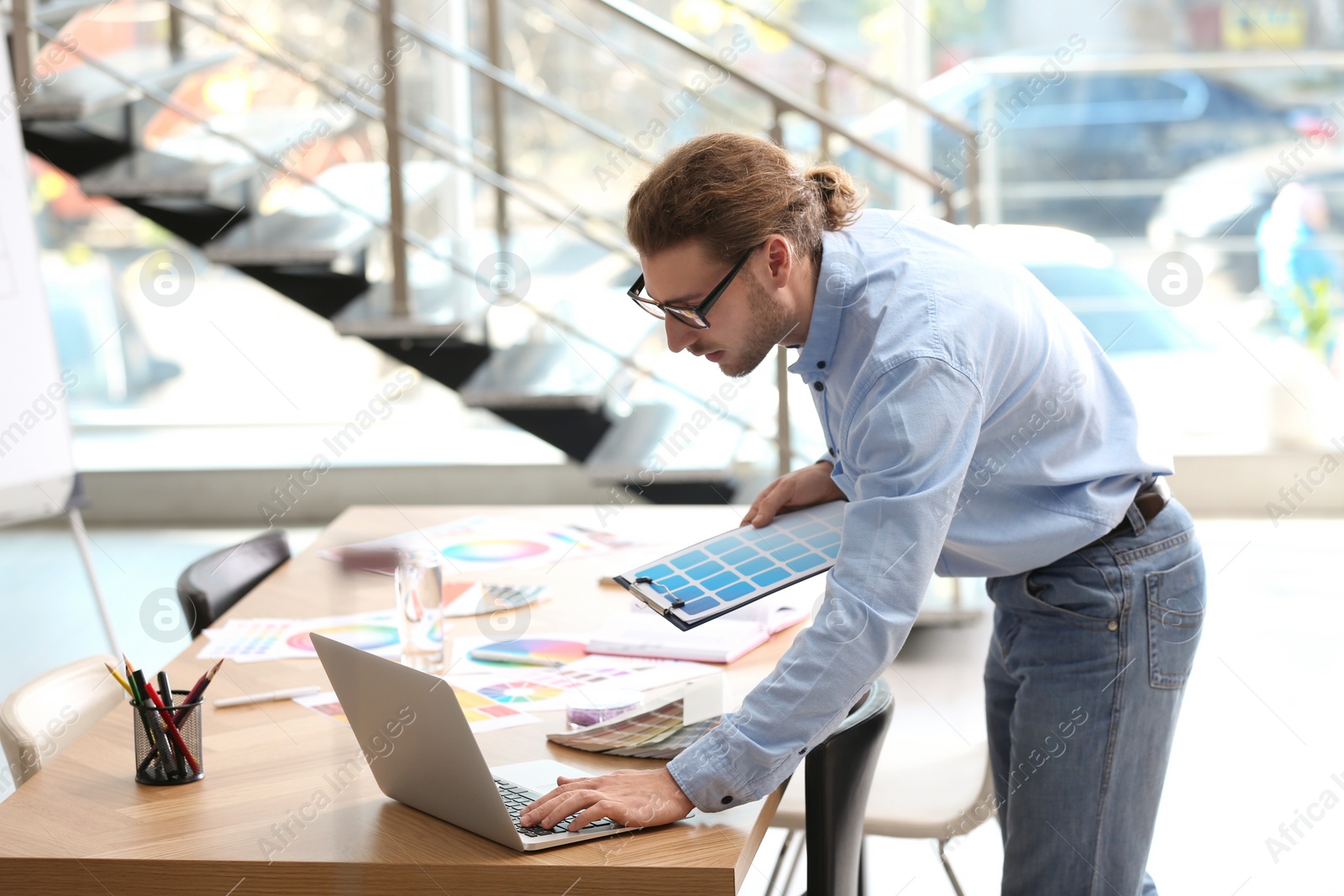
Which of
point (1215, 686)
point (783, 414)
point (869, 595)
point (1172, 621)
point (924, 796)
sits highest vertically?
point (869, 595)

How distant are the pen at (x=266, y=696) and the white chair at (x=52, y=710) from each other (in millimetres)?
198

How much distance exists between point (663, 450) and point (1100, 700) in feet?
7.19

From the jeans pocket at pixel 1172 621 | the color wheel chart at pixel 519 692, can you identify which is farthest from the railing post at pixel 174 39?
the jeans pocket at pixel 1172 621

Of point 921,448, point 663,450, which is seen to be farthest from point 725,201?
point 663,450

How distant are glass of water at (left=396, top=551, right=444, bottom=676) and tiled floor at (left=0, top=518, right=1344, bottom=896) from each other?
898 mm

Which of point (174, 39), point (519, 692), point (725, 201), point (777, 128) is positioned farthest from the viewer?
point (174, 39)

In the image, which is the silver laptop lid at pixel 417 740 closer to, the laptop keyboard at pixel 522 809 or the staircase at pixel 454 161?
the laptop keyboard at pixel 522 809

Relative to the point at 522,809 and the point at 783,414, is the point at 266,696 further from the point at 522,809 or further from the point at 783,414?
the point at 783,414

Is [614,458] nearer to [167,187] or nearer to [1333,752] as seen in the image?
[167,187]

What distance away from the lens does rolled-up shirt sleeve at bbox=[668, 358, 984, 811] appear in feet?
4.12

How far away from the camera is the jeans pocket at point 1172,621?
1.53 m

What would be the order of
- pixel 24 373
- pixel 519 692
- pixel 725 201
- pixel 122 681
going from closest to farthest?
1. pixel 725 201
2. pixel 122 681
3. pixel 519 692
4. pixel 24 373

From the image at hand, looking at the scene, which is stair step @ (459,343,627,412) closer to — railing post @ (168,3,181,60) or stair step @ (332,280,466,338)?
stair step @ (332,280,466,338)

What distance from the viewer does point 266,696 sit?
5.63 ft
